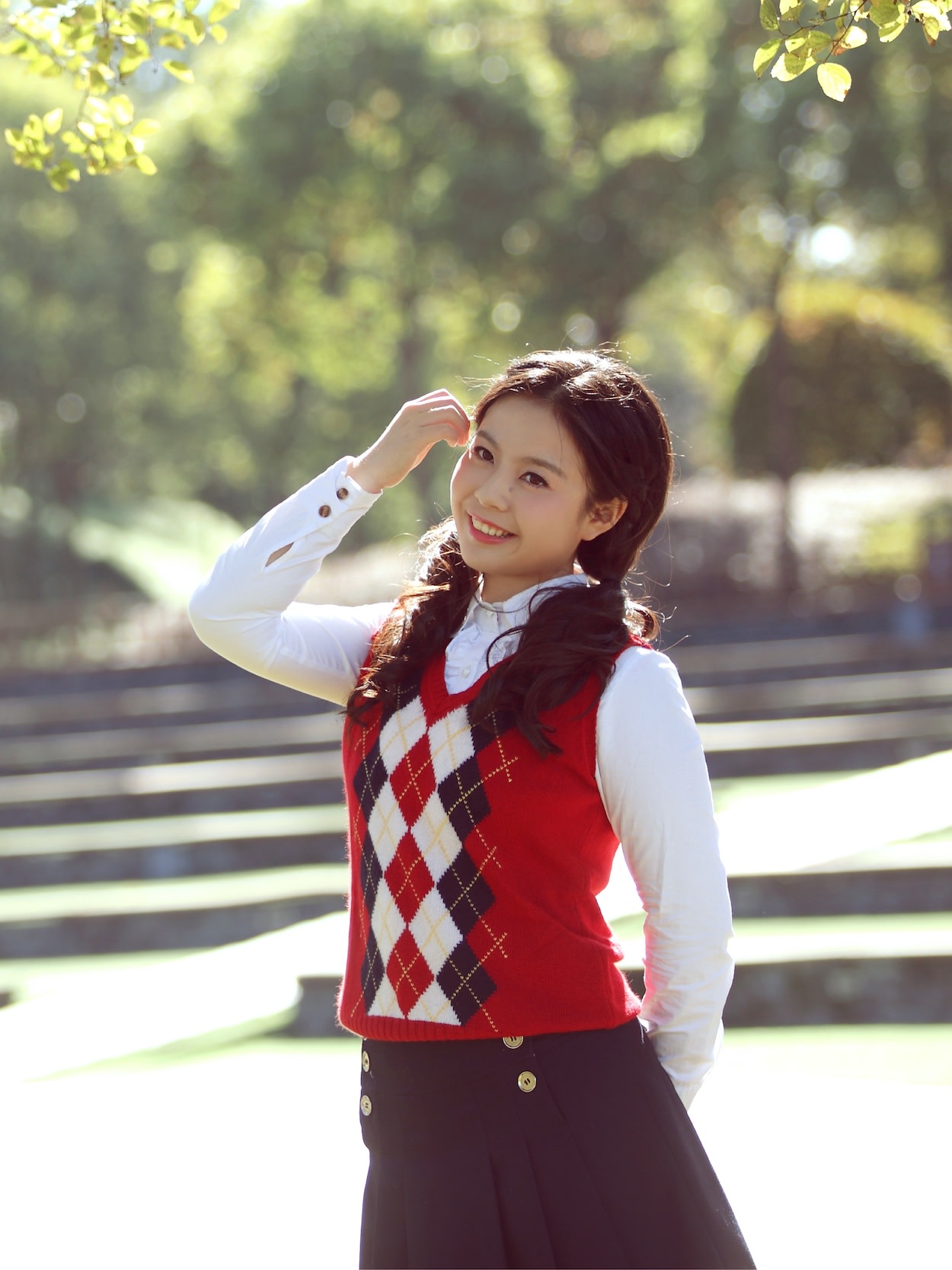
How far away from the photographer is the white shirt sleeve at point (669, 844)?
156cm

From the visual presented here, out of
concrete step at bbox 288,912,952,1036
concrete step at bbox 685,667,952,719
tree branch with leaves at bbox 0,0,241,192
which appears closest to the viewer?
tree branch with leaves at bbox 0,0,241,192

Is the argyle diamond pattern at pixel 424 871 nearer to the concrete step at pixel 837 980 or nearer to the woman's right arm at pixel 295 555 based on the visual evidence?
the woman's right arm at pixel 295 555

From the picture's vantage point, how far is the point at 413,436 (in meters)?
1.81

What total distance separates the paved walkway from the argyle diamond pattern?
1687 millimetres

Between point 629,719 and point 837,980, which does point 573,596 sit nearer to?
point 629,719

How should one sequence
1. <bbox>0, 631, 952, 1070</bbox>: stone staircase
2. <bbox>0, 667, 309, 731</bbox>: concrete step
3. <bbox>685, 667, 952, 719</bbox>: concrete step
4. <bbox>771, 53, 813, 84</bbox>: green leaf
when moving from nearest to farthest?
<bbox>771, 53, 813, 84</bbox>: green leaf → <bbox>0, 631, 952, 1070</bbox>: stone staircase → <bbox>685, 667, 952, 719</bbox>: concrete step → <bbox>0, 667, 309, 731</bbox>: concrete step

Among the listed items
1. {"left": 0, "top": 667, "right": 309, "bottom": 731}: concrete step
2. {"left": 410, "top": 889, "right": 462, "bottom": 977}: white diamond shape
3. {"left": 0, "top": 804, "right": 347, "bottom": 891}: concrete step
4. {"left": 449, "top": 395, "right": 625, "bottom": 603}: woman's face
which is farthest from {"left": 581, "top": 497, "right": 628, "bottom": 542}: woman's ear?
{"left": 0, "top": 667, "right": 309, "bottom": 731}: concrete step

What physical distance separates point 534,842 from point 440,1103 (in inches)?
12.3

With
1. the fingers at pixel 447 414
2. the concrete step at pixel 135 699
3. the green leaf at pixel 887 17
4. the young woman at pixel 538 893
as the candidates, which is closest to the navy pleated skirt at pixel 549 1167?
the young woman at pixel 538 893

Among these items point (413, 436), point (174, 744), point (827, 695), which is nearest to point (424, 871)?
point (413, 436)

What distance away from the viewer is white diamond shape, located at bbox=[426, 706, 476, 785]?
5.29ft

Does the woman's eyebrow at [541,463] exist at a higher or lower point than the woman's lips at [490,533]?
higher

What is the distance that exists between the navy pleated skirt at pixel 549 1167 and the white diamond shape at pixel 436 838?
202mm

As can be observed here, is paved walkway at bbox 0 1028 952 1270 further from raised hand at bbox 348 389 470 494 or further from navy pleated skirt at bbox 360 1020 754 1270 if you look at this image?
raised hand at bbox 348 389 470 494
